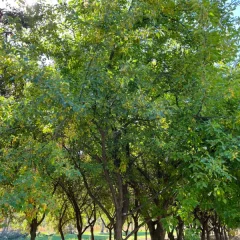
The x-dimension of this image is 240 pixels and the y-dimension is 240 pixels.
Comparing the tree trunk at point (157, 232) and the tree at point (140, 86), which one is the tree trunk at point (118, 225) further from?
the tree trunk at point (157, 232)

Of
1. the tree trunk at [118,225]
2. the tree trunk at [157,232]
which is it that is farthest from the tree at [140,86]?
the tree trunk at [157,232]

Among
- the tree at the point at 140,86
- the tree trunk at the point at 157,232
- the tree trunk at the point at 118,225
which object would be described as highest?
the tree at the point at 140,86

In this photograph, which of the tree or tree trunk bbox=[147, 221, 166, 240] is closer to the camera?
the tree

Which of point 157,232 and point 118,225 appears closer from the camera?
point 118,225

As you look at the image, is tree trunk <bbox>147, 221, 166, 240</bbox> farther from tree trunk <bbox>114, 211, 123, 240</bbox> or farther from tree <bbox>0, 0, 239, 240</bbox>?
tree <bbox>0, 0, 239, 240</bbox>

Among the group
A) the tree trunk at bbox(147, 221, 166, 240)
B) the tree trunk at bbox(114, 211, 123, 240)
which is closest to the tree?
the tree trunk at bbox(114, 211, 123, 240)

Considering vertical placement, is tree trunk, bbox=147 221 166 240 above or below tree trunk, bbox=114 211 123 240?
below

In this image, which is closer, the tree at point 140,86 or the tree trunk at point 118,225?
the tree at point 140,86

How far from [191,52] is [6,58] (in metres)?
3.02

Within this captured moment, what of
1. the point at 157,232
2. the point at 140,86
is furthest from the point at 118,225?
the point at 157,232

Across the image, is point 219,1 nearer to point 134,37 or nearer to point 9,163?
point 134,37

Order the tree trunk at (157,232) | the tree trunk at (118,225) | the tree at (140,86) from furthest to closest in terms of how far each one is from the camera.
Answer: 1. the tree trunk at (157,232)
2. the tree trunk at (118,225)
3. the tree at (140,86)

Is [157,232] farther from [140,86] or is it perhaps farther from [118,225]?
[140,86]

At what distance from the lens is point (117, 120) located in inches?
196
